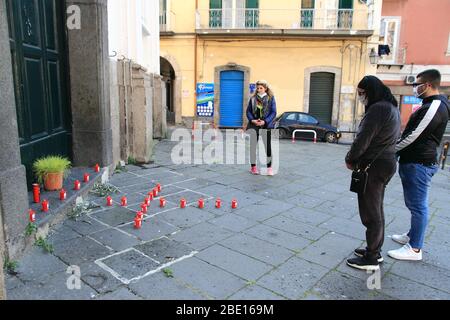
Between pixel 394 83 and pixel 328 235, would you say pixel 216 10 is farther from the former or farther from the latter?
pixel 328 235

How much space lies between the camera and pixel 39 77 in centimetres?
498

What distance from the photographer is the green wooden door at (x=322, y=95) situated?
17781mm

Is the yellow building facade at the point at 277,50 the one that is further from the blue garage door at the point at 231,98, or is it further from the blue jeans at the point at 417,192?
the blue jeans at the point at 417,192

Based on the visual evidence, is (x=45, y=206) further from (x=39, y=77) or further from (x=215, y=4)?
(x=215, y=4)

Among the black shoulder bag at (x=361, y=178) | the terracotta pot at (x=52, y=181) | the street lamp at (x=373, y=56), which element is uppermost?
the street lamp at (x=373, y=56)

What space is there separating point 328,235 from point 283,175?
3066mm

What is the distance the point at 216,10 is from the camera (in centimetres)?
1750

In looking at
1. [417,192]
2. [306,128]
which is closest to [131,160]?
[417,192]

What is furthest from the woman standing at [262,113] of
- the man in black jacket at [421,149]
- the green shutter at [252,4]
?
the green shutter at [252,4]

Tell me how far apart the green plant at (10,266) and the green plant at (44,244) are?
1.10ft

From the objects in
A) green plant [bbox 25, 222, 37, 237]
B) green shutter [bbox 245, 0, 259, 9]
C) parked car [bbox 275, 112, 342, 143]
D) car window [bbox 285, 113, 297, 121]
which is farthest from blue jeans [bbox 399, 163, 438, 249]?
green shutter [bbox 245, 0, 259, 9]

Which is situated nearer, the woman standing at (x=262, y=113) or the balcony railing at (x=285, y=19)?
the woman standing at (x=262, y=113)

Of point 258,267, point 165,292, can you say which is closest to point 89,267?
point 165,292

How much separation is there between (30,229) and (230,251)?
73.6 inches
